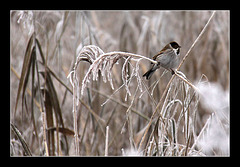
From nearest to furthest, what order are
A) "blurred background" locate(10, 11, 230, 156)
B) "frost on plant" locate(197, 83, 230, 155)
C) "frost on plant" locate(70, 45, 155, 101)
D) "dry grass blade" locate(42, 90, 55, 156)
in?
"frost on plant" locate(70, 45, 155, 101) < "frost on plant" locate(197, 83, 230, 155) < "dry grass blade" locate(42, 90, 55, 156) < "blurred background" locate(10, 11, 230, 156)

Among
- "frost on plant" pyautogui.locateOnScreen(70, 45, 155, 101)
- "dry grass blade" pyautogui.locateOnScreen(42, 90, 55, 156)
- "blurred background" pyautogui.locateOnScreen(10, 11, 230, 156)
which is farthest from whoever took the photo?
"blurred background" pyautogui.locateOnScreen(10, 11, 230, 156)

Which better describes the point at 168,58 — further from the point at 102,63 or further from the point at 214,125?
the point at 102,63

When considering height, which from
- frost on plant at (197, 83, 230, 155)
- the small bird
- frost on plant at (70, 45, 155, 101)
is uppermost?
the small bird

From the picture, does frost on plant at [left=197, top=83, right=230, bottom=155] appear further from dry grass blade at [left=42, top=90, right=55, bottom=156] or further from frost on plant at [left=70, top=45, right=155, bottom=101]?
dry grass blade at [left=42, top=90, right=55, bottom=156]

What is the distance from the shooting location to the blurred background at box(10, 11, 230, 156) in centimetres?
219

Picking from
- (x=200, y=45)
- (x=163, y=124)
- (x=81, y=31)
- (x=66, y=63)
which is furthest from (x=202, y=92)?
(x=66, y=63)

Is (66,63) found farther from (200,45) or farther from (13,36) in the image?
(200,45)

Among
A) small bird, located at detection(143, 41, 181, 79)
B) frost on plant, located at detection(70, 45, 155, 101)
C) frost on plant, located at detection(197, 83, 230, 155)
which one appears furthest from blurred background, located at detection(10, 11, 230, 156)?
frost on plant, located at detection(70, 45, 155, 101)

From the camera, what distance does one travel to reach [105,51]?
7.23ft

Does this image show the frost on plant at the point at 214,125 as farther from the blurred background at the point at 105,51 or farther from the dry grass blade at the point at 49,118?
the dry grass blade at the point at 49,118

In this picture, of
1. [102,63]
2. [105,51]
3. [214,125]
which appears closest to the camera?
[102,63]

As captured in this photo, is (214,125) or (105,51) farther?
(105,51)

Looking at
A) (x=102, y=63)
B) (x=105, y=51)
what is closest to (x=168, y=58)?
(x=105, y=51)

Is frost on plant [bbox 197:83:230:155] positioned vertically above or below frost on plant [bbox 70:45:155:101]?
below
